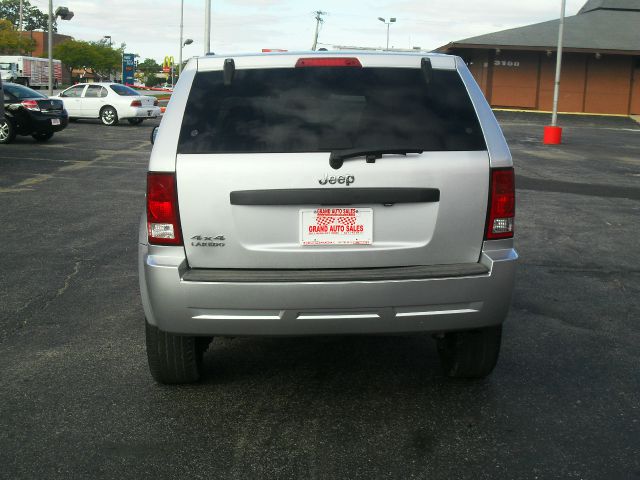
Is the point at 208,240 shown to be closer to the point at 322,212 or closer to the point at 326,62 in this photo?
the point at 322,212

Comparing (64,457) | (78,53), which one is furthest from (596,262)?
(78,53)

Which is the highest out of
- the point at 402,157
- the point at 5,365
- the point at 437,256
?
the point at 402,157

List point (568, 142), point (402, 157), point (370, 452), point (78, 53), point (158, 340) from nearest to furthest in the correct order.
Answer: point (370, 452) < point (402, 157) < point (158, 340) < point (568, 142) < point (78, 53)

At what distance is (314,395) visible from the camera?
4.48 m

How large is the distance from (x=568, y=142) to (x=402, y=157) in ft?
85.5

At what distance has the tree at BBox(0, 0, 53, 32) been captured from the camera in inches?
6250

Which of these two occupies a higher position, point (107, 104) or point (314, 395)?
point (107, 104)

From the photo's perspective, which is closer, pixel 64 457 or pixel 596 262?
pixel 64 457

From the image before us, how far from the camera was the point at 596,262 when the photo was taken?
841 cm

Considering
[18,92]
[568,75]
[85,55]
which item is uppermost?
Result: [85,55]

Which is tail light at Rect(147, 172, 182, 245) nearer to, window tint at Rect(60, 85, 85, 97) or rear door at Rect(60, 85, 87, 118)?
rear door at Rect(60, 85, 87, 118)

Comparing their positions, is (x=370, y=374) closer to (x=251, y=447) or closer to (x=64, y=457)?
(x=251, y=447)

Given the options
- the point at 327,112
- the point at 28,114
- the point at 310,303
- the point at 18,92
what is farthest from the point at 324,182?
the point at 18,92

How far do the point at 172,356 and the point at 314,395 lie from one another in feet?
2.62
